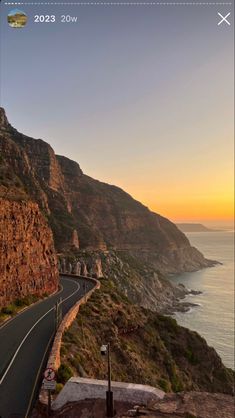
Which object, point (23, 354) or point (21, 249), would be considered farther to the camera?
point (21, 249)

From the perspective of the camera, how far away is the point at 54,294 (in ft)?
171

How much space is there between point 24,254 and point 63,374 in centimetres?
2364

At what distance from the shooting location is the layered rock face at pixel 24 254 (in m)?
39.9

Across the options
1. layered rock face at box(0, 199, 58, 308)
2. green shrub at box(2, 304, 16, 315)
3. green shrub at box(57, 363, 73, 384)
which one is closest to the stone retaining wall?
green shrub at box(57, 363, 73, 384)

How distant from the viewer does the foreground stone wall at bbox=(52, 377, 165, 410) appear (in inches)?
696

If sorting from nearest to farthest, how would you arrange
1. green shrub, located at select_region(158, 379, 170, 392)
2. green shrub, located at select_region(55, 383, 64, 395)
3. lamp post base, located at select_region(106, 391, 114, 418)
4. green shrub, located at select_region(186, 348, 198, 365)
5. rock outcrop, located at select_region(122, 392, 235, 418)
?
rock outcrop, located at select_region(122, 392, 235, 418) < lamp post base, located at select_region(106, 391, 114, 418) < green shrub, located at select_region(55, 383, 64, 395) < green shrub, located at select_region(158, 379, 170, 392) < green shrub, located at select_region(186, 348, 198, 365)

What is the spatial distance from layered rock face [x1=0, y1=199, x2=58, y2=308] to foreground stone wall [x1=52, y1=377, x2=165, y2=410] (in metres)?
20.8

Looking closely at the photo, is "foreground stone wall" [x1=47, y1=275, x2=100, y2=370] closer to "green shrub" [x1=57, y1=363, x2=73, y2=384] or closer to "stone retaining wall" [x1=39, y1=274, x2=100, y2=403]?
"stone retaining wall" [x1=39, y1=274, x2=100, y2=403]

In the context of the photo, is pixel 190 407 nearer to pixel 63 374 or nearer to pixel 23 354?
pixel 63 374

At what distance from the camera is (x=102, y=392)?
712 inches

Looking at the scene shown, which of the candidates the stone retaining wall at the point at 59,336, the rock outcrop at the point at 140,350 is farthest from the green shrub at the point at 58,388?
the rock outcrop at the point at 140,350

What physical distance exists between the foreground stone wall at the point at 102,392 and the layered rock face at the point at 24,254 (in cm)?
2085

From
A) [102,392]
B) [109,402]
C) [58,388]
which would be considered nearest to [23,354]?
[58,388]

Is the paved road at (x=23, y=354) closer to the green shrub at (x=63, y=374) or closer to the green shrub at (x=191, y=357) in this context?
the green shrub at (x=63, y=374)
